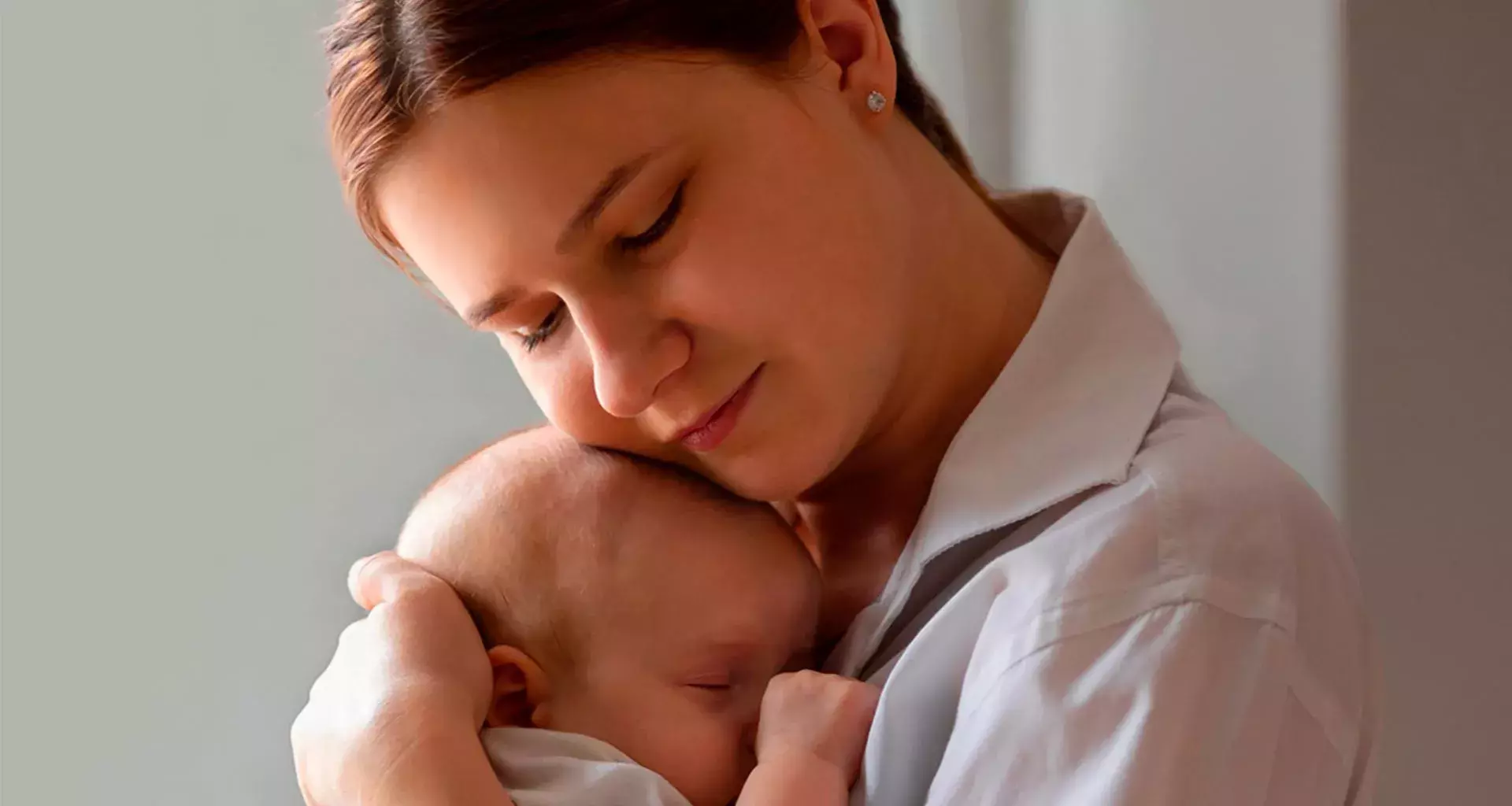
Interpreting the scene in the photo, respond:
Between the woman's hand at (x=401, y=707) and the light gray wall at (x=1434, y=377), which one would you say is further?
the light gray wall at (x=1434, y=377)

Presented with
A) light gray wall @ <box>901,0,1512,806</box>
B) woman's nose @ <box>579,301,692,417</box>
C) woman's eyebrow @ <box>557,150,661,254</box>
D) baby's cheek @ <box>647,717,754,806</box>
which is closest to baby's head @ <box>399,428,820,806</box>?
baby's cheek @ <box>647,717,754,806</box>

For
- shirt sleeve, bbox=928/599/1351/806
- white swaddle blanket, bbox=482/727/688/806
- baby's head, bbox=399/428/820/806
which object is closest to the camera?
shirt sleeve, bbox=928/599/1351/806

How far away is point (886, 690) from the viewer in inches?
30.8

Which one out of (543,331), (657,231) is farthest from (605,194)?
(543,331)

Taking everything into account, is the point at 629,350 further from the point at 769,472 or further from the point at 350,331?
the point at 350,331

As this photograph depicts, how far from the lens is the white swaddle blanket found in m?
0.79

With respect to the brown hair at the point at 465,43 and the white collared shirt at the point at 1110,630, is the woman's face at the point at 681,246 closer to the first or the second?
the brown hair at the point at 465,43

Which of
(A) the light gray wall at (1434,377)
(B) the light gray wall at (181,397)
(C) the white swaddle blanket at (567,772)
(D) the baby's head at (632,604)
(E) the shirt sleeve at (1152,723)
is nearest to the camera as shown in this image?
(E) the shirt sleeve at (1152,723)

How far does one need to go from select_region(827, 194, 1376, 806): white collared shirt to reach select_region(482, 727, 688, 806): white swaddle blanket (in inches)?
5.4

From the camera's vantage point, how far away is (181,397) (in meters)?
1.43

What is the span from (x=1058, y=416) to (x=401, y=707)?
0.49 metres

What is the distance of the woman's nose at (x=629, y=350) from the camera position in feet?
2.73

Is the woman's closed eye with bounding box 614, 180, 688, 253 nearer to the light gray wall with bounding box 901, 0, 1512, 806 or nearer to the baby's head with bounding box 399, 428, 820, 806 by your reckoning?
the baby's head with bounding box 399, 428, 820, 806

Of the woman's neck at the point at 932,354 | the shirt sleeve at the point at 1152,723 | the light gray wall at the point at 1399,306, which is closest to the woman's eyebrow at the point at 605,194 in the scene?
the woman's neck at the point at 932,354
